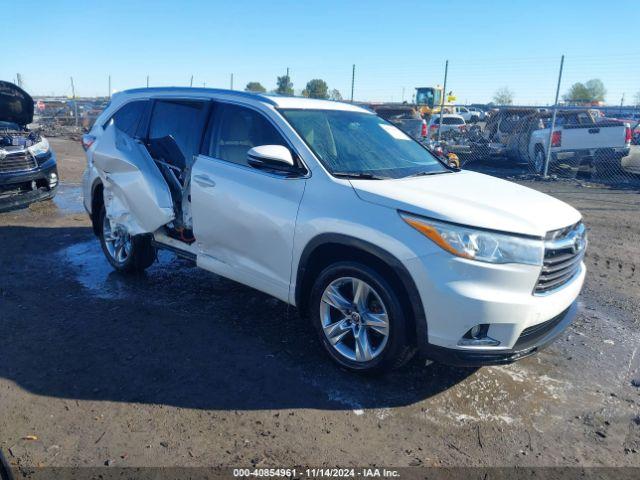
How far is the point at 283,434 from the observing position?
9.93 ft

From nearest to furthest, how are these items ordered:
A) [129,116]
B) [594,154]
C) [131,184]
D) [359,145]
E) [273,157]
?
[273,157] → [359,145] → [131,184] → [129,116] → [594,154]

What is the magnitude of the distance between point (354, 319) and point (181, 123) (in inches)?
101

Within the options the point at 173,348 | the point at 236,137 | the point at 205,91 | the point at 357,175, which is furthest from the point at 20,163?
the point at 357,175

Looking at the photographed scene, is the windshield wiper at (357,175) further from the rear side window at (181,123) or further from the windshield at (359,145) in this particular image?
the rear side window at (181,123)

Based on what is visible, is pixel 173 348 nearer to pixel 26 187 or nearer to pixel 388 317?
pixel 388 317

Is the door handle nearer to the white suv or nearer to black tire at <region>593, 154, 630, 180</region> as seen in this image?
the white suv

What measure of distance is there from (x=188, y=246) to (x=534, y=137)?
12.3 m

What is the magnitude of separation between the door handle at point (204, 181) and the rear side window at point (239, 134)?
8.0 inches

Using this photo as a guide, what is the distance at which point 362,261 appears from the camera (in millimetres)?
3486

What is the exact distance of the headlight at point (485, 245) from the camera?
3.03 metres

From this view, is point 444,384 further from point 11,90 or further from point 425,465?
point 11,90

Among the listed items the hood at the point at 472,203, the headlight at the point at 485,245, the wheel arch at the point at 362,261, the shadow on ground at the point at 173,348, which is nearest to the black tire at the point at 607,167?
the hood at the point at 472,203

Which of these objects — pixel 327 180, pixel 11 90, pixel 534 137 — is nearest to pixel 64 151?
pixel 11 90

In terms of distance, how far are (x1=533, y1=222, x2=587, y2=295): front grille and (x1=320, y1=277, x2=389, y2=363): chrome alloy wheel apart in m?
1.00
